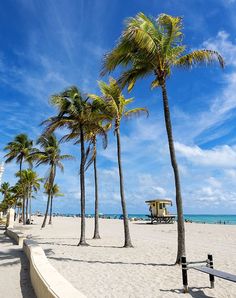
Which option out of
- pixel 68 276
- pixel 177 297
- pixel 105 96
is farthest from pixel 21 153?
pixel 177 297

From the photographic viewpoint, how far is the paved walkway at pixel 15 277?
23.6 feet

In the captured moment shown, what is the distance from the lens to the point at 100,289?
7648 mm

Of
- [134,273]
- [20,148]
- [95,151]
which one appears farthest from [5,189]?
[134,273]

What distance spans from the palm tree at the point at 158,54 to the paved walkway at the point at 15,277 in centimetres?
538

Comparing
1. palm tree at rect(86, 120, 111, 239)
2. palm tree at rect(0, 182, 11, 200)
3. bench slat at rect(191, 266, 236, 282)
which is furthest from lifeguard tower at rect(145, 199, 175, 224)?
palm tree at rect(0, 182, 11, 200)

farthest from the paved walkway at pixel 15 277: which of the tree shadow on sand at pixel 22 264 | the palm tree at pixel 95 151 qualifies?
the palm tree at pixel 95 151

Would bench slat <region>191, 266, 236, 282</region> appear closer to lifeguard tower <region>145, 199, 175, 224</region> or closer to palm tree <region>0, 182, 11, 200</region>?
lifeguard tower <region>145, 199, 175, 224</region>

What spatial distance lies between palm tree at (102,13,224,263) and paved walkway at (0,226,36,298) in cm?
538

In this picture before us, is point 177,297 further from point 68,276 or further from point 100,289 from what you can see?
point 68,276

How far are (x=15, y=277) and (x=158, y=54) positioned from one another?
9151mm

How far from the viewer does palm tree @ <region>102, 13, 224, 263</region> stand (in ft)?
36.2

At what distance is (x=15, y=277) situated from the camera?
889cm

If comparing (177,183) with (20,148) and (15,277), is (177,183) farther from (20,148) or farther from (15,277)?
Result: (20,148)

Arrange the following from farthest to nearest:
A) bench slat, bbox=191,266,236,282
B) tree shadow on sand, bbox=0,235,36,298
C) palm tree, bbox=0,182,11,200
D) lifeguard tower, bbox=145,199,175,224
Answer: palm tree, bbox=0,182,11,200 < lifeguard tower, bbox=145,199,175,224 < tree shadow on sand, bbox=0,235,36,298 < bench slat, bbox=191,266,236,282
